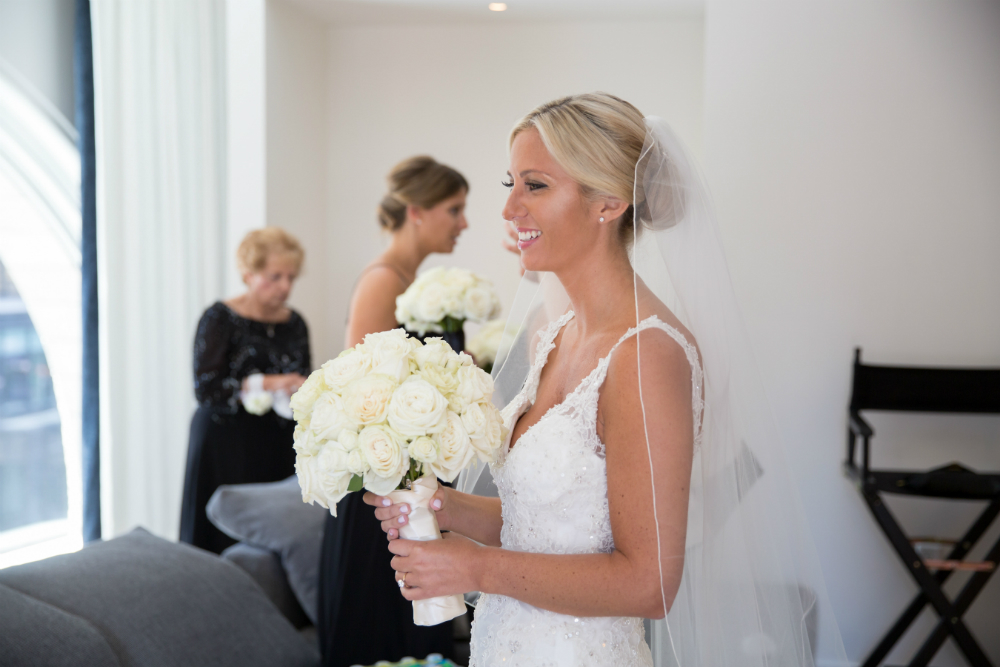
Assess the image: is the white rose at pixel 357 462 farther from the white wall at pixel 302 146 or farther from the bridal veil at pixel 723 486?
the white wall at pixel 302 146

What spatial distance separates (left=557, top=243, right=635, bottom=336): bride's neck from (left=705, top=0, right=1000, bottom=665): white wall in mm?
2219

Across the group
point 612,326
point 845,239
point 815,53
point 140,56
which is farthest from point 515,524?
point 140,56

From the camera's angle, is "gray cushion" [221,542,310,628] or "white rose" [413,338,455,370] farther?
"gray cushion" [221,542,310,628]

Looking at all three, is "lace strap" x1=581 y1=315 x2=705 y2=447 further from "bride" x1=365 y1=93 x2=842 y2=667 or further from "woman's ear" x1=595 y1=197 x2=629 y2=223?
"woman's ear" x1=595 y1=197 x2=629 y2=223

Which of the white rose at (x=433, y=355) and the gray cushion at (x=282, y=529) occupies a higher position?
the white rose at (x=433, y=355)

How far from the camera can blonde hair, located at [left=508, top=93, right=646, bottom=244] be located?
1471mm

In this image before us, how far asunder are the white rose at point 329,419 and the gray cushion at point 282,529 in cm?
150

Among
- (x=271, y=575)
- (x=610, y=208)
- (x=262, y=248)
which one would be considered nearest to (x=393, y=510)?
(x=610, y=208)

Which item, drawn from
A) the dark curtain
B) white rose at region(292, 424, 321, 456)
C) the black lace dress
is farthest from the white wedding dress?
the dark curtain

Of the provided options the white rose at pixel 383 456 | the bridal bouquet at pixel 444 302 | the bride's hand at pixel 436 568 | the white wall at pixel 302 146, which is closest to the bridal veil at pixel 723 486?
the bride's hand at pixel 436 568

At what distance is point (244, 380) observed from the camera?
3.73 meters

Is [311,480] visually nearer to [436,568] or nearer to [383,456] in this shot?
[383,456]

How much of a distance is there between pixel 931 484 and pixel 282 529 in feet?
7.81

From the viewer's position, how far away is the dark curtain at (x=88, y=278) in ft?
14.5
